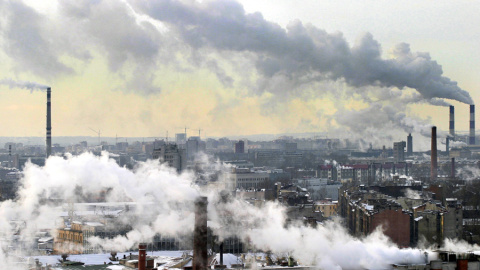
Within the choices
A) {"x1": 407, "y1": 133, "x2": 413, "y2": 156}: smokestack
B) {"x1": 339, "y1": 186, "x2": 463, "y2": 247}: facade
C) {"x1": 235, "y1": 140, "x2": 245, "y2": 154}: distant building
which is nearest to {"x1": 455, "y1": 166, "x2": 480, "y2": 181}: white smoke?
{"x1": 407, "y1": 133, "x2": 413, "y2": 156}: smokestack

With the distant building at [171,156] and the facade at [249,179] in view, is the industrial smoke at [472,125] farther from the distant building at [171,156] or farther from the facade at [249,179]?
the distant building at [171,156]

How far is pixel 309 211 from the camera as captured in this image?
111 ft

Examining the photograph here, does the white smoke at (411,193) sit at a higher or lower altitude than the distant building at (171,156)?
lower

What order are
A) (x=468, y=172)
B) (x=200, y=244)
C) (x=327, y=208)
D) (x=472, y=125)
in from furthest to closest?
(x=472, y=125) < (x=468, y=172) < (x=327, y=208) < (x=200, y=244)

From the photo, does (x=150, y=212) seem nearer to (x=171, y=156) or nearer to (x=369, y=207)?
(x=369, y=207)

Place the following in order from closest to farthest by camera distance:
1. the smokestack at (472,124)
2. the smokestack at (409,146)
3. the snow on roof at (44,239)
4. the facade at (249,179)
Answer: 1. the snow on roof at (44,239)
2. the facade at (249,179)
3. the smokestack at (472,124)
4. the smokestack at (409,146)

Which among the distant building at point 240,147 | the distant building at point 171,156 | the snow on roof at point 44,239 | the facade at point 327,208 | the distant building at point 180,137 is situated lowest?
the snow on roof at point 44,239

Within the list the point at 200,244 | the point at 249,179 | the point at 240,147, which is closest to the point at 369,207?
the point at 200,244

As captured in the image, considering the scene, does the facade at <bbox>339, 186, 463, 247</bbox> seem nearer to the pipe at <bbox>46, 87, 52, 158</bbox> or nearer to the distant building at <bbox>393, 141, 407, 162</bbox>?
the pipe at <bbox>46, 87, 52, 158</bbox>

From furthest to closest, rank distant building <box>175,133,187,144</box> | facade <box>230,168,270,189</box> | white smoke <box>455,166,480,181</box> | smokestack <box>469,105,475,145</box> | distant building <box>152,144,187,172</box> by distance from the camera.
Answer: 1. distant building <box>175,133,187,144</box>
2. smokestack <box>469,105,475,145</box>
3. white smoke <box>455,166,480,181</box>
4. distant building <box>152,144,187,172</box>
5. facade <box>230,168,270,189</box>

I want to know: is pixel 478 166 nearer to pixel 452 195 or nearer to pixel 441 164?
pixel 441 164

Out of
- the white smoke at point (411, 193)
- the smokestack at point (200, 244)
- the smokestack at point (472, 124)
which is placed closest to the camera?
the smokestack at point (200, 244)

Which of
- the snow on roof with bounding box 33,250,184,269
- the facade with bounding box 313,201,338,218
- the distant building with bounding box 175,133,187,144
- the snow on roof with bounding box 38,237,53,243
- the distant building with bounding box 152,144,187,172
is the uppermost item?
the distant building with bounding box 175,133,187,144

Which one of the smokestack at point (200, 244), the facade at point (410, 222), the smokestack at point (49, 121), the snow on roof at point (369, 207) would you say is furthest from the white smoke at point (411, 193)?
the smokestack at point (49, 121)
